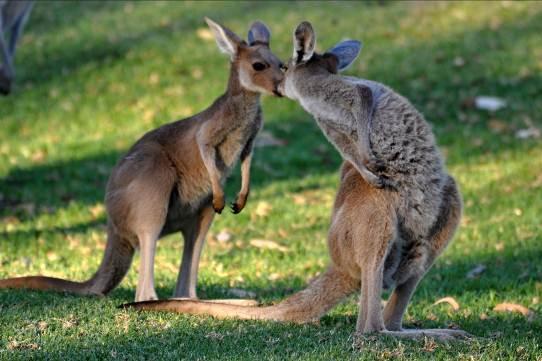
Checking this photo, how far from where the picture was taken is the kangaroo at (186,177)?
214 inches

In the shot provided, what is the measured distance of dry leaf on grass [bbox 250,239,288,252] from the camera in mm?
7902

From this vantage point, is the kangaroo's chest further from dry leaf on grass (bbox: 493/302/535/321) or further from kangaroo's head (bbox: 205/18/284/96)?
dry leaf on grass (bbox: 493/302/535/321)

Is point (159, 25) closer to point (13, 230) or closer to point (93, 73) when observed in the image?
point (93, 73)

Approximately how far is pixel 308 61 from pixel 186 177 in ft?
3.55

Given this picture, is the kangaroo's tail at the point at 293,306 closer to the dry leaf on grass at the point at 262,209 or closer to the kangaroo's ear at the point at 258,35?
the kangaroo's ear at the point at 258,35

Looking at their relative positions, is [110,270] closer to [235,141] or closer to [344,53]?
[235,141]

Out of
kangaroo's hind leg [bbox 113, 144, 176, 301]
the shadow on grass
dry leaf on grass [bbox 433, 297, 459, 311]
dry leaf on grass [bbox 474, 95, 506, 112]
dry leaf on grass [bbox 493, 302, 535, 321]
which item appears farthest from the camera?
dry leaf on grass [bbox 474, 95, 506, 112]

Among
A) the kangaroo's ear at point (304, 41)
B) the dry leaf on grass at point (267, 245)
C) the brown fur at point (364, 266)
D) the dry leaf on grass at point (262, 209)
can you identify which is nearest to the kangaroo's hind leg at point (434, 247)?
the brown fur at point (364, 266)

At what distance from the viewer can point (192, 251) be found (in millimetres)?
5742

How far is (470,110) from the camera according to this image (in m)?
12.0

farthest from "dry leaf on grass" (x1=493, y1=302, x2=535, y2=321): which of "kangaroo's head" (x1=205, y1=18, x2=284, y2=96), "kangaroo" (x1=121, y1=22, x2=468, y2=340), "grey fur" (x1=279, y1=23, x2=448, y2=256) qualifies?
"kangaroo's head" (x1=205, y1=18, x2=284, y2=96)

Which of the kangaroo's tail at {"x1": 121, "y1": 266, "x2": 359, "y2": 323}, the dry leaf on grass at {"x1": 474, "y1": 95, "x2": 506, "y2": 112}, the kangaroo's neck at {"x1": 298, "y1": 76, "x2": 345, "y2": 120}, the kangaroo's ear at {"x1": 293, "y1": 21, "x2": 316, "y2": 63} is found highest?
the kangaroo's ear at {"x1": 293, "y1": 21, "x2": 316, "y2": 63}

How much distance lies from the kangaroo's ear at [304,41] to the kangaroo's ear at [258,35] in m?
0.82

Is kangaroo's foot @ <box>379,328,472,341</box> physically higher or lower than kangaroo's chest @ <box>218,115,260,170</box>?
lower
